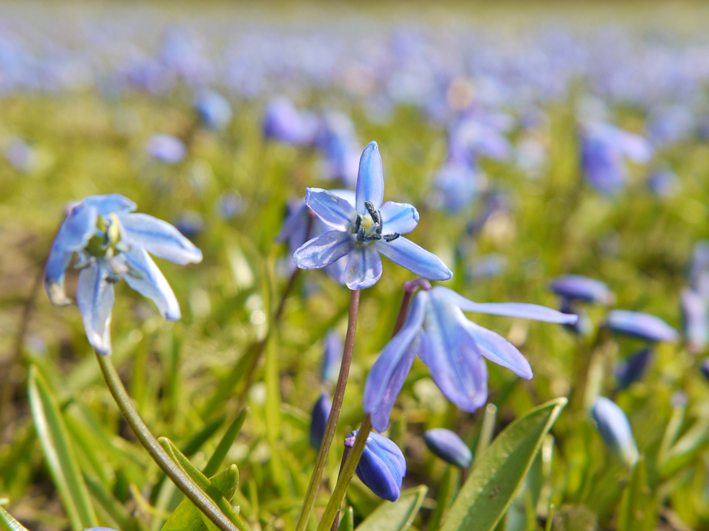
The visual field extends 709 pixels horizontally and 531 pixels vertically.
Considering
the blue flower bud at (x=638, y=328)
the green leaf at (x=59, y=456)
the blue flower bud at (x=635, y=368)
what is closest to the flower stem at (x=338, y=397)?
the green leaf at (x=59, y=456)

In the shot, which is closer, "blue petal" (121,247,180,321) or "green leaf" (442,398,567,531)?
"blue petal" (121,247,180,321)

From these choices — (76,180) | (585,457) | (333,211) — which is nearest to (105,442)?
(333,211)

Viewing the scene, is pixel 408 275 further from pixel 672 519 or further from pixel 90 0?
pixel 90 0

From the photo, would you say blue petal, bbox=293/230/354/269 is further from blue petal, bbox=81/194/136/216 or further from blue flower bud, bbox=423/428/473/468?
blue flower bud, bbox=423/428/473/468

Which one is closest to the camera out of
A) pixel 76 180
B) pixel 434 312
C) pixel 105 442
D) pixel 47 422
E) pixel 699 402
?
pixel 434 312

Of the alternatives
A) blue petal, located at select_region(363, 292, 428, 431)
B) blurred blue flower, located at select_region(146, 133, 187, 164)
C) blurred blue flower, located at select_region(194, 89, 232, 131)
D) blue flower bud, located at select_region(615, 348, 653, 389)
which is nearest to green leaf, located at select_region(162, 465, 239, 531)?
blue petal, located at select_region(363, 292, 428, 431)

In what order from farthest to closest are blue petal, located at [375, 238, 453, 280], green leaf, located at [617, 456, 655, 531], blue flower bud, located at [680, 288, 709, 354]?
1. blue flower bud, located at [680, 288, 709, 354]
2. green leaf, located at [617, 456, 655, 531]
3. blue petal, located at [375, 238, 453, 280]
